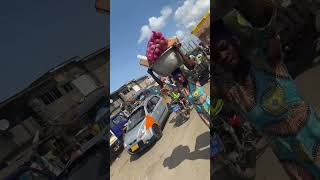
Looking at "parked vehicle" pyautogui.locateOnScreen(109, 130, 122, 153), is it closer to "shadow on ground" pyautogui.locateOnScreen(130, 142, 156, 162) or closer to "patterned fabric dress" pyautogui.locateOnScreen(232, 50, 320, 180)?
"shadow on ground" pyautogui.locateOnScreen(130, 142, 156, 162)

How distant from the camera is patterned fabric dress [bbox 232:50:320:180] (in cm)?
194

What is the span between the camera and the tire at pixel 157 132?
10.3 m

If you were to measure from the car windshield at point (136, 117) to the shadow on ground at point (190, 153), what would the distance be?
13.7 feet

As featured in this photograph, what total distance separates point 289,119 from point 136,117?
10.1 m

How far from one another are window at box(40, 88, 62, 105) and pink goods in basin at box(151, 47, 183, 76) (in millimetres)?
3821

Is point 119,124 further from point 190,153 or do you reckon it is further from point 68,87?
point 68,87

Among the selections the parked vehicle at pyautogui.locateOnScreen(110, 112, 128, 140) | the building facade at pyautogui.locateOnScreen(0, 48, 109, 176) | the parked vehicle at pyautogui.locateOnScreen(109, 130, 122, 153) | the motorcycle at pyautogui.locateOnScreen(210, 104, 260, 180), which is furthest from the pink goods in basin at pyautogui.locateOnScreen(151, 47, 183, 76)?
the parked vehicle at pyautogui.locateOnScreen(110, 112, 128, 140)

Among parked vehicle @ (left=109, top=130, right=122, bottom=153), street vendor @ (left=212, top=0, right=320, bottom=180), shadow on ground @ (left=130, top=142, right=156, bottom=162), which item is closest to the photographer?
parked vehicle @ (left=109, top=130, right=122, bottom=153)

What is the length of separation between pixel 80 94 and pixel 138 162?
28.3 feet

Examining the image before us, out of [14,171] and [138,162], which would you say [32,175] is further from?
[138,162]

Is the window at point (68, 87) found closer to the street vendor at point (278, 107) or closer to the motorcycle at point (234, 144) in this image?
the street vendor at point (278, 107)

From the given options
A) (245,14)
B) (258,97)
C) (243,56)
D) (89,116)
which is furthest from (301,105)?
(89,116)

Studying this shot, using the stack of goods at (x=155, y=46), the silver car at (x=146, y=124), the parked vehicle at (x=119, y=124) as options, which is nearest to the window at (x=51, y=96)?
the stack of goods at (x=155, y=46)

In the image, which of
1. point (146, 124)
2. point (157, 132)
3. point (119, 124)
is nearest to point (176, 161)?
point (157, 132)
